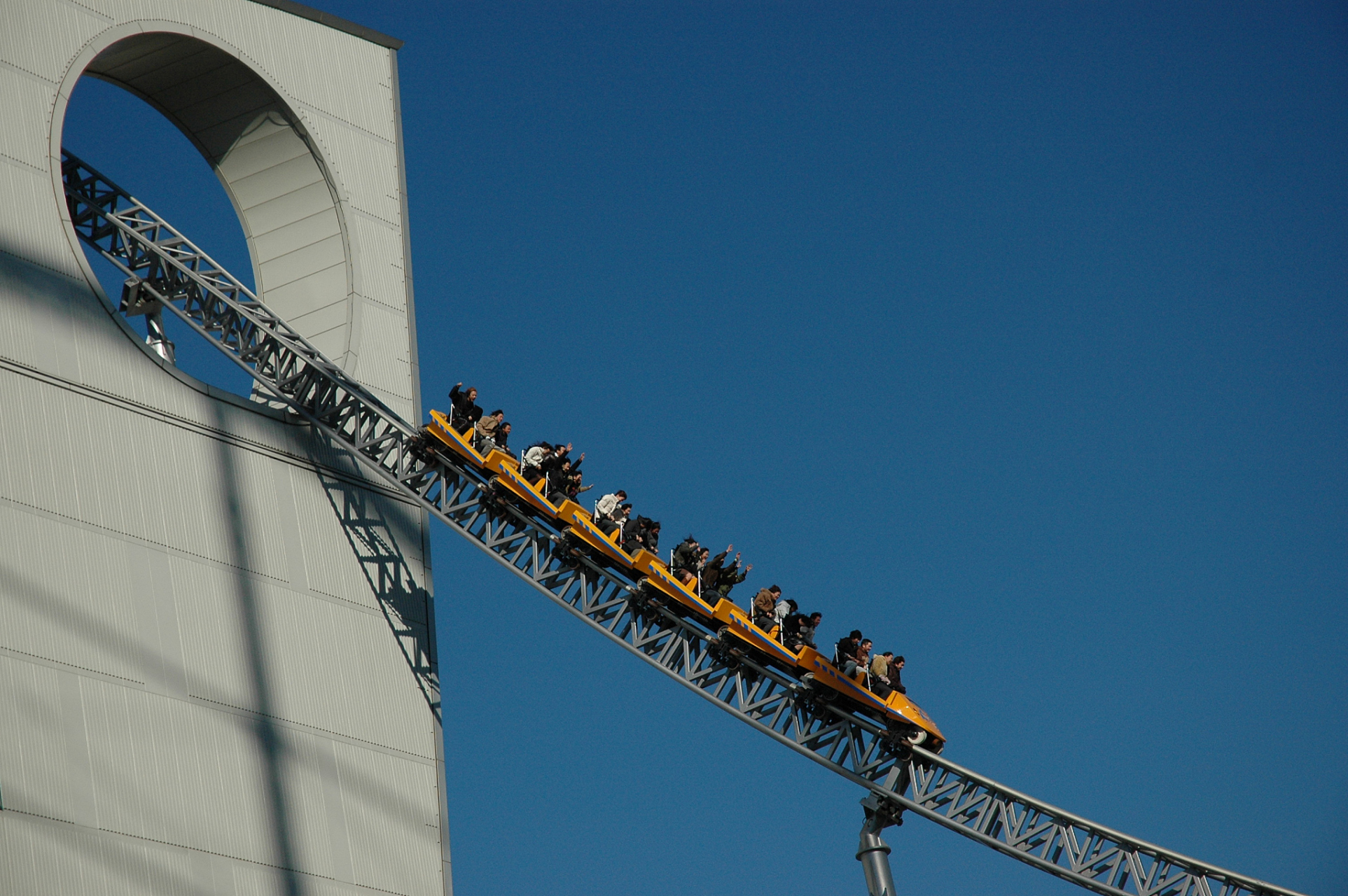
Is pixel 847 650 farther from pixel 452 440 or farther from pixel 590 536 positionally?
pixel 452 440

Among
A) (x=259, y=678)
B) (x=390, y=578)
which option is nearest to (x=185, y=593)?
(x=259, y=678)

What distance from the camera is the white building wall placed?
62.0ft

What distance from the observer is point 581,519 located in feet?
72.6

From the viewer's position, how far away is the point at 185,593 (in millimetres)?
20875

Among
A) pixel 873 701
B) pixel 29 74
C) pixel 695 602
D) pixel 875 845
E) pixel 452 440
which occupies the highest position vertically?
pixel 29 74

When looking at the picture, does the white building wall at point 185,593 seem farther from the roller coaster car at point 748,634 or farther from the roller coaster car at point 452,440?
the roller coaster car at point 748,634

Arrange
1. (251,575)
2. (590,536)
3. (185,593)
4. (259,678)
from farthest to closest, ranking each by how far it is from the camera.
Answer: (590,536) → (251,575) → (259,678) → (185,593)

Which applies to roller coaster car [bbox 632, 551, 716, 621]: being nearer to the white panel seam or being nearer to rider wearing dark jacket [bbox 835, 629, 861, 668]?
rider wearing dark jacket [bbox 835, 629, 861, 668]

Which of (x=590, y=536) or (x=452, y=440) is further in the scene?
(x=452, y=440)

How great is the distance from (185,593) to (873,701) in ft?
29.8

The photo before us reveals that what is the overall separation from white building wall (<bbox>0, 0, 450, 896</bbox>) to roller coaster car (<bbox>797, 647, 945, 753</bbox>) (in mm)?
5796

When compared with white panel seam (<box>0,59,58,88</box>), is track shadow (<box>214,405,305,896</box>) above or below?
below

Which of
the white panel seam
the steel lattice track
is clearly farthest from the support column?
the white panel seam

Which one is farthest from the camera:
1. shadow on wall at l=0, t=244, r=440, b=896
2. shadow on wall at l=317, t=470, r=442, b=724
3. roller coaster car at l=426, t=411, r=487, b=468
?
shadow on wall at l=317, t=470, r=442, b=724
